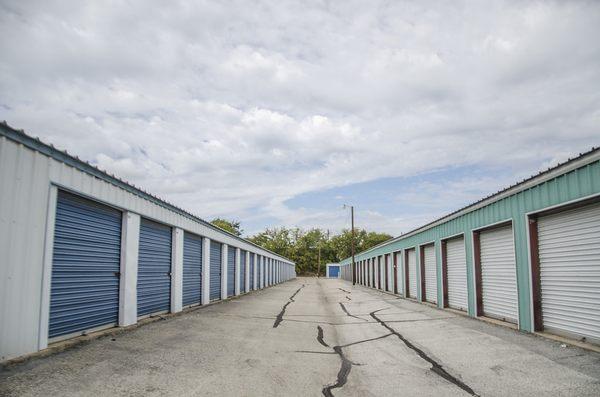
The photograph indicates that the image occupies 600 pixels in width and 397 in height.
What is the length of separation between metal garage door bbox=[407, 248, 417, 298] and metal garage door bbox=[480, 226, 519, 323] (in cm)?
818

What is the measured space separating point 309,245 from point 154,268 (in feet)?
289

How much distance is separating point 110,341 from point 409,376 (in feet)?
17.7

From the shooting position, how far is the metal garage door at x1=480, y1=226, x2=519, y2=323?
10648mm

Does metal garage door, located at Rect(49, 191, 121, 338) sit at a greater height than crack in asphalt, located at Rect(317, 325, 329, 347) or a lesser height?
greater

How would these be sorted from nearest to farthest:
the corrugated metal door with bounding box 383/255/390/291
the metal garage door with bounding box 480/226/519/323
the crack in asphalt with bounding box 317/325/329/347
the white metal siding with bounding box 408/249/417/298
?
1. the crack in asphalt with bounding box 317/325/329/347
2. the metal garage door with bounding box 480/226/519/323
3. the white metal siding with bounding box 408/249/417/298
4. the corrugated metal door with bounding box 383/255/390/291

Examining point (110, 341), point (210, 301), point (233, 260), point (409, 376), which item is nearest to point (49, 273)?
point (110, 341)

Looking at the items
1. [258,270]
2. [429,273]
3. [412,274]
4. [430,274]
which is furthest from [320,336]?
[258,270]

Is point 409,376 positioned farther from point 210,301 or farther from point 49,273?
point 210,301

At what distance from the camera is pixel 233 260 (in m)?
22.8

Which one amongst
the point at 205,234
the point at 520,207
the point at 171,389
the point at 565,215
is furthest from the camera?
the point at 205,234

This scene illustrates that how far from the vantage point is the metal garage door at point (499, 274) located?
1065 centimetres

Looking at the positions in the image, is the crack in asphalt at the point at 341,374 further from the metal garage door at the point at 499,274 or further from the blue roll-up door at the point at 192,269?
the blue roll-up door at the point at 192,269

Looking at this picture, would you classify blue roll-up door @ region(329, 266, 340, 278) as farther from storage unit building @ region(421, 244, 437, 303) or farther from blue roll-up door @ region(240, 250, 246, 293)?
storage unit building @ region(421, 244, 437, 303)

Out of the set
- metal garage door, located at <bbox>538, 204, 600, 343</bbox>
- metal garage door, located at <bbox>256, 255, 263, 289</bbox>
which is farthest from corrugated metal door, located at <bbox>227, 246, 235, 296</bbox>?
metal garage door, located at <bbox>538, 204, 600, 343</bbox>
